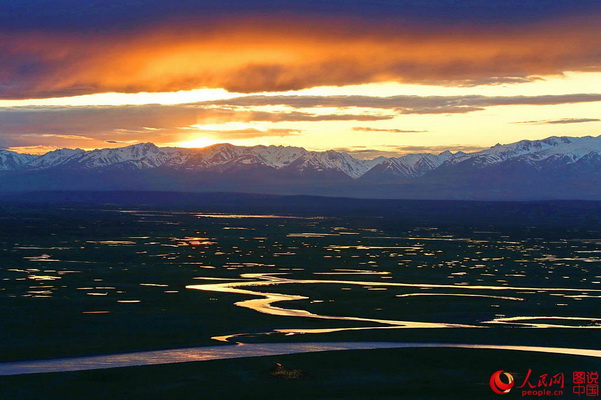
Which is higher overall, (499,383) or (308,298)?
(499,383)

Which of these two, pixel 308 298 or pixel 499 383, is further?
pixel 308 298

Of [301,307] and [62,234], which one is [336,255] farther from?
[62,234]

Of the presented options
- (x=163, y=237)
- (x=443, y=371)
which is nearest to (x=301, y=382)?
(x=443, y=371)

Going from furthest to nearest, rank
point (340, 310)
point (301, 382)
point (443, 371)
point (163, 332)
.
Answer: point (340, 310) → point (163, 332) → point (443, 371) → point (301, 382)

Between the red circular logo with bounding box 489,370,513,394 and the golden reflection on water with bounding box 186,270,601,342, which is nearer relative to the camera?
the red circular logo with bounding box 489,370,513,394

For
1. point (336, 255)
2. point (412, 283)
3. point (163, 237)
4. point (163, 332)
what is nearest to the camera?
point (163, 332)

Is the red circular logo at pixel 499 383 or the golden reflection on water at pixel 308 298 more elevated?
the red circular logo at pixel 499 383

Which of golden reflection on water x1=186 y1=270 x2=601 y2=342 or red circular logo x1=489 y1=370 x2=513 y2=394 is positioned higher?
red circular logo x1=489 y1=370 x2=513 y2=394

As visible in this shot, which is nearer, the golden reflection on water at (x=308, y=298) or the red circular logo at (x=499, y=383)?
the red circular logo at (x=499, y=383)
